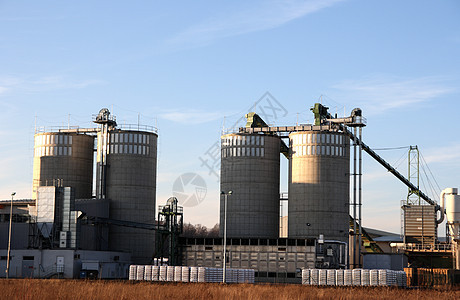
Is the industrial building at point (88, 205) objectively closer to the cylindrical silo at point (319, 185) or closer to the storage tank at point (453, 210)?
the cylindrical silo at point (319, 185)

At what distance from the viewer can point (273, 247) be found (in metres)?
89.9

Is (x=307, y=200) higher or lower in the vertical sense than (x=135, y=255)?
higher

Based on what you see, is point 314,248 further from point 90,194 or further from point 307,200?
point 90,194

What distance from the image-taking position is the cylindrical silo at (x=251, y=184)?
340 ft

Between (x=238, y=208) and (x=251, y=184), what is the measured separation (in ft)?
13.8

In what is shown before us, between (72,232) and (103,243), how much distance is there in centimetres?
1455

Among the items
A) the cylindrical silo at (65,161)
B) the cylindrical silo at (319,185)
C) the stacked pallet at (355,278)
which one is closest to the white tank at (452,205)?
the cylindrical silo at (319,185)

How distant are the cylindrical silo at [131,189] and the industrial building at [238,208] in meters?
0.16

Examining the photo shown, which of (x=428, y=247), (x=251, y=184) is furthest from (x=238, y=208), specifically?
(x=428, y=247)

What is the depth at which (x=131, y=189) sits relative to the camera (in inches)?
4257

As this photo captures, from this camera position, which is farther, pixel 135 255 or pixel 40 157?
pixel 40 157

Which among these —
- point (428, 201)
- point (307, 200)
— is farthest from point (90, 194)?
point (428, 201)

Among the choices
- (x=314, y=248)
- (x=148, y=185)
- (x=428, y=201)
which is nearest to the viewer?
(x=314, y=248)

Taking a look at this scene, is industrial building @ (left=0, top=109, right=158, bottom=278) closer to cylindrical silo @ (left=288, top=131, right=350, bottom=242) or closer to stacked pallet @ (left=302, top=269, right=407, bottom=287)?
cylindrical silo @ (left=288, top=131, right=350, bottom=242)
